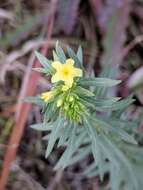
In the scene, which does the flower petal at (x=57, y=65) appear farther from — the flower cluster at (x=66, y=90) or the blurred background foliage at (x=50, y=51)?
the blurred background foliage at (x=50, y=51)

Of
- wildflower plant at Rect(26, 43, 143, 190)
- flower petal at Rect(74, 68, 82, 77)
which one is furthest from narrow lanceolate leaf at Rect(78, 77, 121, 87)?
flower petal at Rect(74, 68, 82, 77)

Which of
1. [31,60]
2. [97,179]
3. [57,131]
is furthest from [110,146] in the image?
[31,60]

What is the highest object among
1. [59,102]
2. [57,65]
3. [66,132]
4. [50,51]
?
[50,51]

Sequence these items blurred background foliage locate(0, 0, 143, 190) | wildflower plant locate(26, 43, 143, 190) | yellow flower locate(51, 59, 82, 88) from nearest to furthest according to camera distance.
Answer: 1. yellow flower locate(51, 59, 82, 88)
2. wildflower plant locate(26, 43, 143, 190)
3. blurred background foliage locate(0, 0, 143, 190)

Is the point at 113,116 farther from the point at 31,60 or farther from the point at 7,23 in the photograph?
the point at 7,23

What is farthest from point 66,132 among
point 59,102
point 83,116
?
point 59,102

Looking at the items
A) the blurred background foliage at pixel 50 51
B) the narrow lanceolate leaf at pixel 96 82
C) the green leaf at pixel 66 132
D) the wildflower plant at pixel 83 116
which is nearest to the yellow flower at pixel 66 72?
the wildflower plant at pixel 83 116

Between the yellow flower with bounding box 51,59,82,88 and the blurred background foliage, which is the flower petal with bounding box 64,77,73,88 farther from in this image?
the blurred background foliage

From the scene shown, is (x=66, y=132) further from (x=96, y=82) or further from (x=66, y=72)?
(x=66, y=72)
